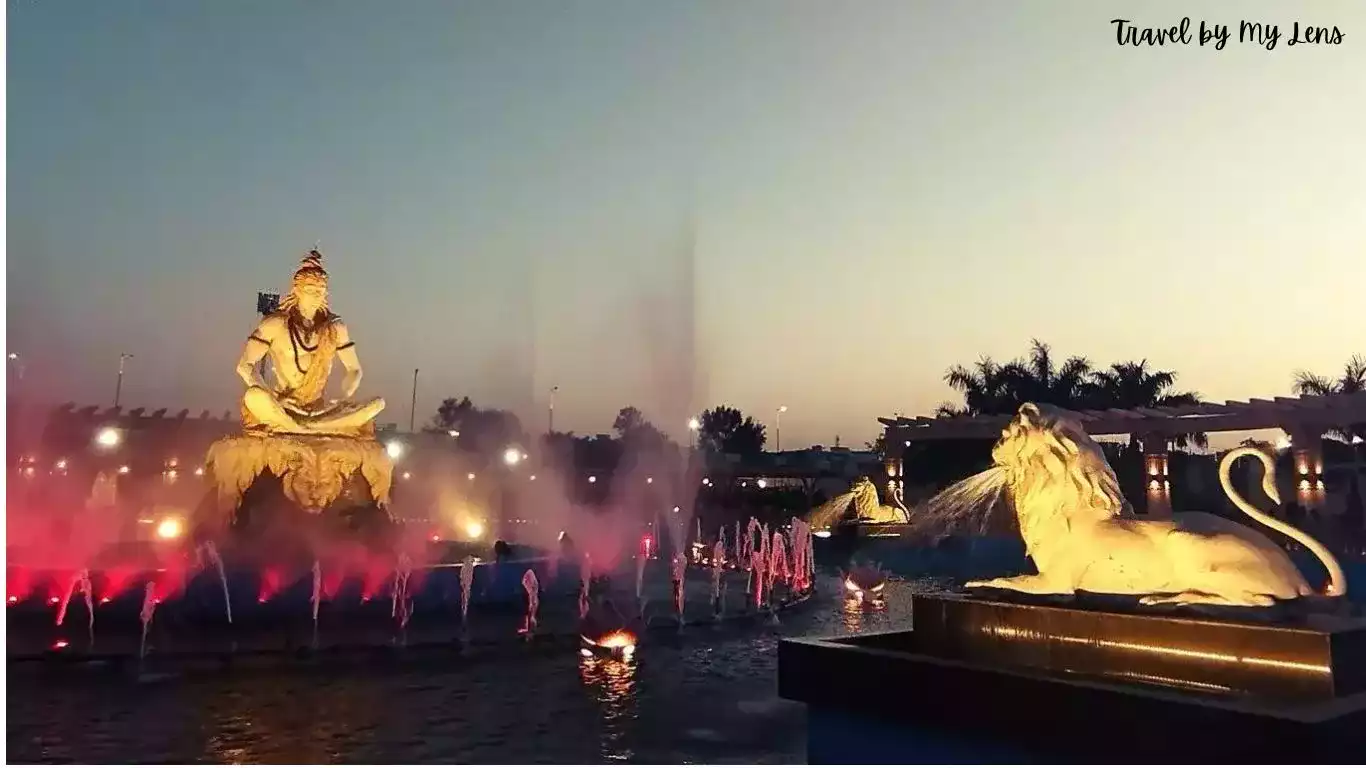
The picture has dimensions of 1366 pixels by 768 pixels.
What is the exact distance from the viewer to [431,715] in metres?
6.90

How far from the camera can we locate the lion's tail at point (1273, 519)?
507cm

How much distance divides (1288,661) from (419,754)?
15.6 ft

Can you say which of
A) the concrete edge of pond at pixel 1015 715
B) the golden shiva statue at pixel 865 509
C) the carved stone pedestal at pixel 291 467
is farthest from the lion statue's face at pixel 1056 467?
the golden shiva statue at pixel 865 509

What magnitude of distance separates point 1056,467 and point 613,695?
387 cm

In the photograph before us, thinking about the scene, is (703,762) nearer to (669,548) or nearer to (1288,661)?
(1288,661)

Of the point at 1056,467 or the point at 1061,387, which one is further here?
the point at 1061,387

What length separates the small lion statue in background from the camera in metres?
5.05

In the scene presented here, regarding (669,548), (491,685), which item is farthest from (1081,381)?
(491,685)

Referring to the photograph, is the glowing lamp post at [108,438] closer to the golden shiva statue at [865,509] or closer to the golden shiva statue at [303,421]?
the golden shiva statue at [303,421]

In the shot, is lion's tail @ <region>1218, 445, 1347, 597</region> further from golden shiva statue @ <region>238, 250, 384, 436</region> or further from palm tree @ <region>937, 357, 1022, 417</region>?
palm tree @ <region>937, 357, 1022, 417</region>

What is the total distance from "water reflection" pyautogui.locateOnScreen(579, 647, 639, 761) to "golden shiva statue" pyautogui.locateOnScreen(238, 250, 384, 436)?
22.9ft

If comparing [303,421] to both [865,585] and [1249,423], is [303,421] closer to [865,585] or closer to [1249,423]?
[865,585]

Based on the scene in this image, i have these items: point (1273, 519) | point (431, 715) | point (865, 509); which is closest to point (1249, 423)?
point (865, 509)

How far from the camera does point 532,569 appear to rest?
12.7 m
